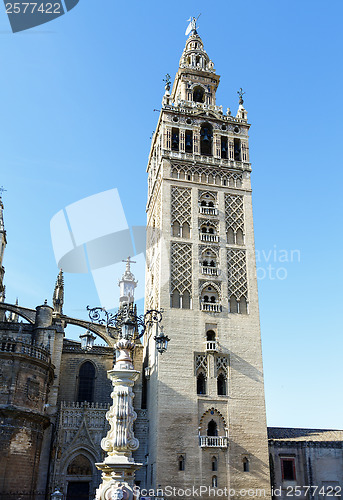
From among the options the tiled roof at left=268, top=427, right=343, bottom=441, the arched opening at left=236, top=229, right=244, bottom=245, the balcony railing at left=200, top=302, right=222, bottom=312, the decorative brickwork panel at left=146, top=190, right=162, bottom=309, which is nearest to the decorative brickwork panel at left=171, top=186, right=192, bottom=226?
the decorative brickwork panel at left=146, top=190, right=162, bottom=309

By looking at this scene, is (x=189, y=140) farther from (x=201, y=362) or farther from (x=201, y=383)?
(x=201, y=383)

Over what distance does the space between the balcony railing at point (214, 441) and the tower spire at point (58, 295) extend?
15.6 m

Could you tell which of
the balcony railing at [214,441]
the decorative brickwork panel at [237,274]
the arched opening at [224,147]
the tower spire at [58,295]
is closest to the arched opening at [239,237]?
the decorative brickwork panel at [237,274]

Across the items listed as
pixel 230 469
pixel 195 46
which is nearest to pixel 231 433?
pixel 230 469

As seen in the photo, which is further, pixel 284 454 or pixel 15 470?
pixel 284 454

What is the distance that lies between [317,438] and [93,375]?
16.0 meters

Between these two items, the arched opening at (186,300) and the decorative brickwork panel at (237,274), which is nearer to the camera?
the arched opening at (186,300)

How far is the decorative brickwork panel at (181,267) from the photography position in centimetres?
3238

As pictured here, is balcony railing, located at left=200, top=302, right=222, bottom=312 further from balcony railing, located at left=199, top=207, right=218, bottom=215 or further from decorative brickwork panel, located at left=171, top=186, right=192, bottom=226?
balcony railing, located at left=199, top=207, right=218, bottom=215

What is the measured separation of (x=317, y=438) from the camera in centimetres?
3231

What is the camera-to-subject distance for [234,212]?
117ft

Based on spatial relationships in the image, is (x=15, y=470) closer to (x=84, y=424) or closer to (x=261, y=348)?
(x=84, y=424)

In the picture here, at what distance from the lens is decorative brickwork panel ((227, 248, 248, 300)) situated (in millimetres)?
33094

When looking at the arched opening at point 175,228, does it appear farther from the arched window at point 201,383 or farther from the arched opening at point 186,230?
the arched window at point 201,383
